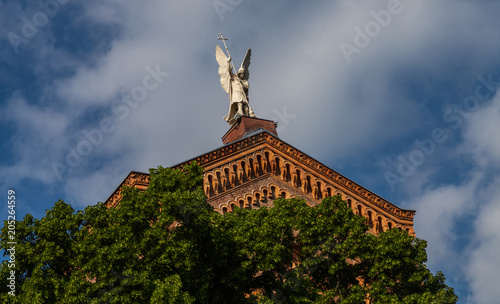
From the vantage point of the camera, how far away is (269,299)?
20578mm

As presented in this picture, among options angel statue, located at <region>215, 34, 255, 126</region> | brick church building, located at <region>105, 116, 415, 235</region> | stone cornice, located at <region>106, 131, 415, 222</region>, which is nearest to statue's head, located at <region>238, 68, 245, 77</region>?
angel statue, located at <region>215, 34, 255, 126</region>

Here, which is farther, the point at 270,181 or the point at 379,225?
the point at 379,225

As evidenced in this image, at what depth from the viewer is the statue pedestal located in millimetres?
32616

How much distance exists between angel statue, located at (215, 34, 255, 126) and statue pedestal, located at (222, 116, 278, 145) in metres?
0.53

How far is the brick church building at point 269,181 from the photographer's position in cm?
2881

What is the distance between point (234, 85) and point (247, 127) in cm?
306

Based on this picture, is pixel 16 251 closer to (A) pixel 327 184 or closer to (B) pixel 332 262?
(B) pixel 332 262

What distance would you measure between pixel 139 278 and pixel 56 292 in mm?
2436

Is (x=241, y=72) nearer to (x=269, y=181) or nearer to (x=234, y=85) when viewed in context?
(x=234, y=85)

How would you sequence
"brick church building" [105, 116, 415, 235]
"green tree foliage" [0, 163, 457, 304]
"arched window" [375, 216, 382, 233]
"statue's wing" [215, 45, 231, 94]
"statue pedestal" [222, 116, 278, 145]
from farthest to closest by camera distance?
"statue's wing" [215, 45, 231, 94] → "statue pedestal" [222, 116, 278, 145] → "arched window" [375, 216, 382, 233] → "brick church building" [105, 116, 415, 235] → "green tree foliage" [0, 163, 457, 304]

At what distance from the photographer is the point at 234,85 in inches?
1371

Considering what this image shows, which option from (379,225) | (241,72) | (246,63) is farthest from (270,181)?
(246,63)

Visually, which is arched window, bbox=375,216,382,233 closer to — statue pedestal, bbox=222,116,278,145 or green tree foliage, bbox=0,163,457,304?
statue pedestal, bbox=222,116,278,145

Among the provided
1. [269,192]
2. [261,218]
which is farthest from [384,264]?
[269,192]
